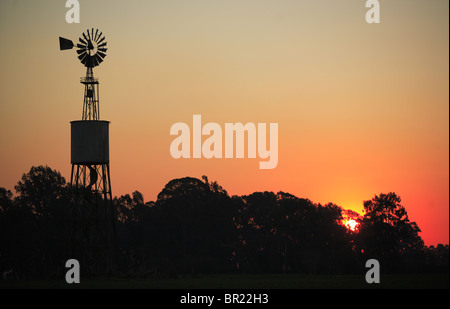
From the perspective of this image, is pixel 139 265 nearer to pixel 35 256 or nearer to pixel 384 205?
pixel 35 256

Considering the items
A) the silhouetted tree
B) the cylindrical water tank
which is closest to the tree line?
the silhouetted tree

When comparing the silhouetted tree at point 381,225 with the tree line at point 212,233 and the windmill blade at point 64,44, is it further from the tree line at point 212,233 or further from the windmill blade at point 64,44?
the windmill blade at point 64,44

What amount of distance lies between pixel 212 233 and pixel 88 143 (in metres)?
38.2

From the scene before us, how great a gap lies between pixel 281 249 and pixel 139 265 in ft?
55.3

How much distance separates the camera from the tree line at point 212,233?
325ft

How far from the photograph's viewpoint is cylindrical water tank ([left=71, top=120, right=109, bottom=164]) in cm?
7544

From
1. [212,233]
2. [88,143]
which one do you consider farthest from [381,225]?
[88,143]

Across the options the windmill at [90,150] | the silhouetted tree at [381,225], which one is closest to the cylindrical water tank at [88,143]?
the windmill at [90,150]

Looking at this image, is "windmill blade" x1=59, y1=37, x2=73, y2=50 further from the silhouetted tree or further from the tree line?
the silhouetted tree

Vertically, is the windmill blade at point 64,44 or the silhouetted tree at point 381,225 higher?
the windmill blade at point 64,44

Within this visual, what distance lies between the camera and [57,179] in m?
108

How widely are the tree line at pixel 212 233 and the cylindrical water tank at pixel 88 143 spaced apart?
2189cm
